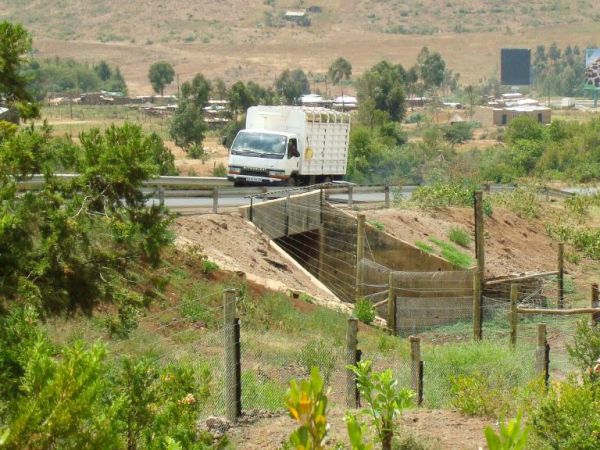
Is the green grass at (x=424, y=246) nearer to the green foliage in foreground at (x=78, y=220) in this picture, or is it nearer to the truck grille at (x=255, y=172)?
the truck grille at (x=255, y=172)

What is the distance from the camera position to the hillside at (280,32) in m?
146

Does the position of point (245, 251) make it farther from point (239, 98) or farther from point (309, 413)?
point (239, 98)

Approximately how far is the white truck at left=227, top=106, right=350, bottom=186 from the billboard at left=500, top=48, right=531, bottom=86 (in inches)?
4516

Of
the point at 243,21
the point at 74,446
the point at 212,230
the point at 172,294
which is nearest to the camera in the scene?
the point at 74,446

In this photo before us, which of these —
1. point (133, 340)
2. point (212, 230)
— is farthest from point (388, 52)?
point (133, 340)

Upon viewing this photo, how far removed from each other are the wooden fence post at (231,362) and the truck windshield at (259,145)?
22.6 meters

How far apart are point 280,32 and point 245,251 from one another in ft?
447

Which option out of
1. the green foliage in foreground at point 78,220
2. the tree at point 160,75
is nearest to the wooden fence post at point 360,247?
the green foliage in foreground at point 78,220

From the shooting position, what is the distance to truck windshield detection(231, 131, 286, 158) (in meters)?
33.4

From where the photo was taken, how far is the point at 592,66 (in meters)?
117

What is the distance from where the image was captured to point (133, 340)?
49.0 feet

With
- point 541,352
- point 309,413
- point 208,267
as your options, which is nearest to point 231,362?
point 541,352

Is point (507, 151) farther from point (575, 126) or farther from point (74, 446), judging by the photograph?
point (74, 446)

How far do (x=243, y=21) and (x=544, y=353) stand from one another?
15255cm
